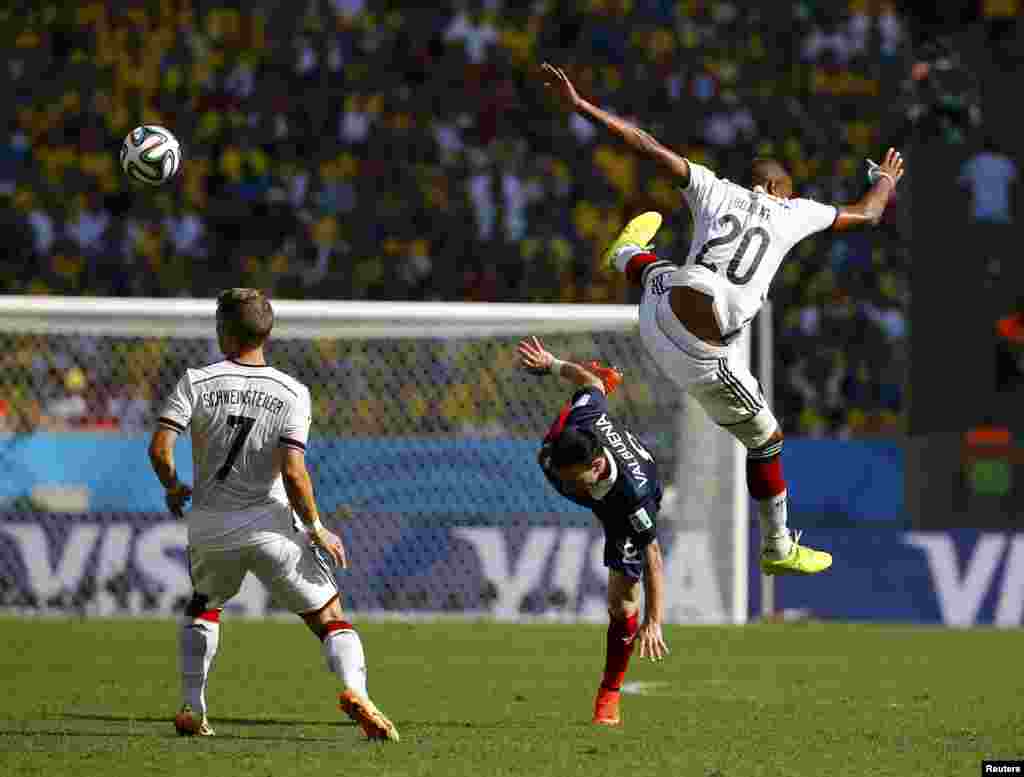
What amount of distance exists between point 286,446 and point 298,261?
53.6 ft

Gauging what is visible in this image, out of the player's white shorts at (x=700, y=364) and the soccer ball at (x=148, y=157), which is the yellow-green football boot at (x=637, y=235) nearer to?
the player's white shorts at (x=700, y=364)

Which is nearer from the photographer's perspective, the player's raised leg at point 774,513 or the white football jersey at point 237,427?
the white football jersey at point 237,427

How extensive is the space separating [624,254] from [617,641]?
2.33 metres

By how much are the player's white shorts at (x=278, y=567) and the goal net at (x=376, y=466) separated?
879 centimetres

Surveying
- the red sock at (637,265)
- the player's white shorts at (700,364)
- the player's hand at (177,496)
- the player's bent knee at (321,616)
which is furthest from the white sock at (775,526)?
the player's hand at (177,496)

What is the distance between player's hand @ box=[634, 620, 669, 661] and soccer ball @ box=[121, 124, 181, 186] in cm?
→ 402

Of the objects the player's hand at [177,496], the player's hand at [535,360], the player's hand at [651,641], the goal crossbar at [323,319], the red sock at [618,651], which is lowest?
the goal crossbar at [323,319]

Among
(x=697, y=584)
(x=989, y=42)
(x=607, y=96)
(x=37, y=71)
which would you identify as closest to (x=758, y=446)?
(x=697, y=584)

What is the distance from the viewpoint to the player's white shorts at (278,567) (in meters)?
9.01

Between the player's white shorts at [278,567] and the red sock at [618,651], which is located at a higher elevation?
the player's white shorts at [278,567]

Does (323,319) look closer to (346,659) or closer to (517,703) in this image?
(517,703)

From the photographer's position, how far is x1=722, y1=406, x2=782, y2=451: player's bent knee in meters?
10.7

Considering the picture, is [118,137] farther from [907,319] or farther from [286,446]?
[286,446]

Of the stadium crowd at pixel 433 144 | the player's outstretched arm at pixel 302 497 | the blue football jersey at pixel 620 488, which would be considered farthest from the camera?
the stadium crowd at pixel 433 144
